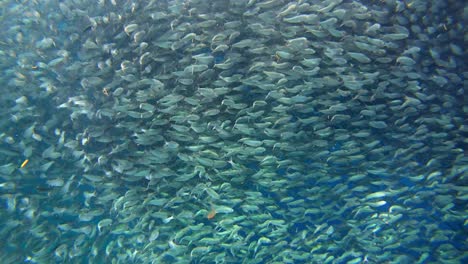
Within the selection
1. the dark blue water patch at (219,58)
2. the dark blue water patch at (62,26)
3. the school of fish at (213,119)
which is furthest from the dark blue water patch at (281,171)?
the dark blue water patch at (62,26)

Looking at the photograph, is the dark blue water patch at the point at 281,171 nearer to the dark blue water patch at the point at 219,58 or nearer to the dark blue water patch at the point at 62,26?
the dark blue water patch at the point at 219,58

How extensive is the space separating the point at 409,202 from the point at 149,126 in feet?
25.0

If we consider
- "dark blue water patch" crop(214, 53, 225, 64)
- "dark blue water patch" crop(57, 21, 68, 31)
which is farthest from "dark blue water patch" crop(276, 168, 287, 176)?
"dark blue water patch" crop(57, 21, 68, 31)

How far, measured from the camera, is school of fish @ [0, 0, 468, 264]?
7605mm

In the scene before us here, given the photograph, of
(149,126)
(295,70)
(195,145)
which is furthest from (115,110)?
(295,70)

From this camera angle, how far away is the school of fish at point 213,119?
7.61 m

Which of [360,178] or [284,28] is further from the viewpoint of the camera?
[360,178]

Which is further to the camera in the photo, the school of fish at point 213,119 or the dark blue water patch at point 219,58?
the dark blue water patch at point 219,58

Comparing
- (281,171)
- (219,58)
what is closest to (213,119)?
(219,58)

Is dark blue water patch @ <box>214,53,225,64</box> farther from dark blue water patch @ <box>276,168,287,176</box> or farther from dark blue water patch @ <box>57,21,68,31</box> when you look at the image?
dark blue water patch @ <box>57,21,68,31</box>

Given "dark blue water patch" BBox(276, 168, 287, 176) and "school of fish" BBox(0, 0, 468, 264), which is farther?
"dark blue water patch" BBox(276, 168, 287, 176)

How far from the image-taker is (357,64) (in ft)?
26.3

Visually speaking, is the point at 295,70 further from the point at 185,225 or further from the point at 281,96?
the point at 185,225

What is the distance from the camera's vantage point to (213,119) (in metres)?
8.19
